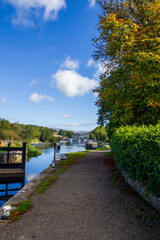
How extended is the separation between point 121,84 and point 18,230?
30.6ft

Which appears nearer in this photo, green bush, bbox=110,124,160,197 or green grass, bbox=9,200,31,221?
green bush, bbox=110,124,160,197

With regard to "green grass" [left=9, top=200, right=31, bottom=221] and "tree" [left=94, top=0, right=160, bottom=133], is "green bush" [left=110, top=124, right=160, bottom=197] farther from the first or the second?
"tree" [left=94, top=0, right=160, bottom=133]

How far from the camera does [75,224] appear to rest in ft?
11.2

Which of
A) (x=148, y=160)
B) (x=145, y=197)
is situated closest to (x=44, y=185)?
(x=145, y=197)

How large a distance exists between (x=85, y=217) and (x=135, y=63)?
7973 millimetres

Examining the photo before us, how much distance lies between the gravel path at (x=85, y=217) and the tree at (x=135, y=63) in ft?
16.1

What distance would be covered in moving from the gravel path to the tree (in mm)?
4908

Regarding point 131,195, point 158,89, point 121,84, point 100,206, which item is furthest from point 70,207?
point 121,84

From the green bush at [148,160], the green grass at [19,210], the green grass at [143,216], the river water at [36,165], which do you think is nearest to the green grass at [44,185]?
the green grass at [19,210]

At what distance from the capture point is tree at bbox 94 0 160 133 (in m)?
8.17

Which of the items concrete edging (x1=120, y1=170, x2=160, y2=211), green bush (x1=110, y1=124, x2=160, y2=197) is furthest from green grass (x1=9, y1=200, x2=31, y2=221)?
concrete edging (x1=120, y1=170, x2=160, y2=211)

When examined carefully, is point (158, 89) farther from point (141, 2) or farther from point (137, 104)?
point (141, 2)

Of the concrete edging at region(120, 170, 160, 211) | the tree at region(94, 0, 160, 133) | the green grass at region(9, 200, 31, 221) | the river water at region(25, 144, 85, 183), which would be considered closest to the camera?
the green grass at region(9, 200, 31, 221)

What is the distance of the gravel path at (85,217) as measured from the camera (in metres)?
3.07
